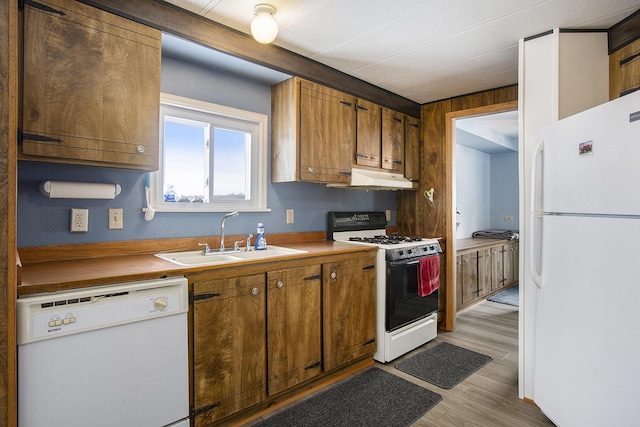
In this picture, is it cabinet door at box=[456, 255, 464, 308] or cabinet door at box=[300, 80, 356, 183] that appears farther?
cabinet door at box=[456, 255, 464, 308]

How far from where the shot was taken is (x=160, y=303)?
1604 millimetres

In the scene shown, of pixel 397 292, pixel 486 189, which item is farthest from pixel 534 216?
pixel 486 189

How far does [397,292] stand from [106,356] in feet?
6.90

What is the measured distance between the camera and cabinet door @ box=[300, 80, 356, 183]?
8.79 ft

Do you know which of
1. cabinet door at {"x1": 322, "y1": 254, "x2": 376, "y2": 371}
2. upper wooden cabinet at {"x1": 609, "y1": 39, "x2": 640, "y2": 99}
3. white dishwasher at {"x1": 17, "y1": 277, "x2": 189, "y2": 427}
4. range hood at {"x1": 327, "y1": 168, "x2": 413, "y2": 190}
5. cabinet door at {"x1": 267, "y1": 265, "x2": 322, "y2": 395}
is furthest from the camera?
range hood at {"x1": 327, "y1": 168, "x2": 413, "y2": 190}

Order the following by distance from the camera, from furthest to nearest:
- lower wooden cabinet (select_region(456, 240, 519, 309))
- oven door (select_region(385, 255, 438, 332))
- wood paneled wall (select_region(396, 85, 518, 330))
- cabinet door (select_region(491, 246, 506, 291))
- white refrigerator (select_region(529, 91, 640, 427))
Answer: cabinet door (select_region(491, 246, 506, 291)), lower wooden cabinet (select_region(456, 240, 519, 309)), wood paneled wall (select_region(396, 85, 518, 330)), oven door (select_region(385, 255, 438, 332)), white refrigerator (select_region(529, 91, 640, 427))

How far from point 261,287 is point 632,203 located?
71.9 inches

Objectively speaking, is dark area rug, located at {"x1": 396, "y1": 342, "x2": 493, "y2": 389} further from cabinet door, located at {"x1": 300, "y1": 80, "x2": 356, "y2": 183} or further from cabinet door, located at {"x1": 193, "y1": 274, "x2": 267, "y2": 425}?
cabinet door, located at {"x1": 300, "y1": 80, "x2": 356, "y2": 183}

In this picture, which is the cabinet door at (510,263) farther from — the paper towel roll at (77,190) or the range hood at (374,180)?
the paper towel roll at (77,190)

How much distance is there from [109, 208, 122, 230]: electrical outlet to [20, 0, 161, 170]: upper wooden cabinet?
0.36 metres

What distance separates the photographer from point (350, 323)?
2.61m

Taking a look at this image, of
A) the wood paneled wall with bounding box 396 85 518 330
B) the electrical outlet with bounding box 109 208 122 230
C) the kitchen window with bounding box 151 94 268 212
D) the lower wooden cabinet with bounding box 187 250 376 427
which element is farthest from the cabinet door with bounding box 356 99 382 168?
the electrical outlet with bounding box 109 208 122 230

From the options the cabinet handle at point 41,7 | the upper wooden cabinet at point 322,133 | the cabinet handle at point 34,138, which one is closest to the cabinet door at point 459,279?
the upper wooden cabinet at point 322,133

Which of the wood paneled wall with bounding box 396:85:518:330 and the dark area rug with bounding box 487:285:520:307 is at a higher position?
the wood paneled wall with bounding box 396:85:518:330
